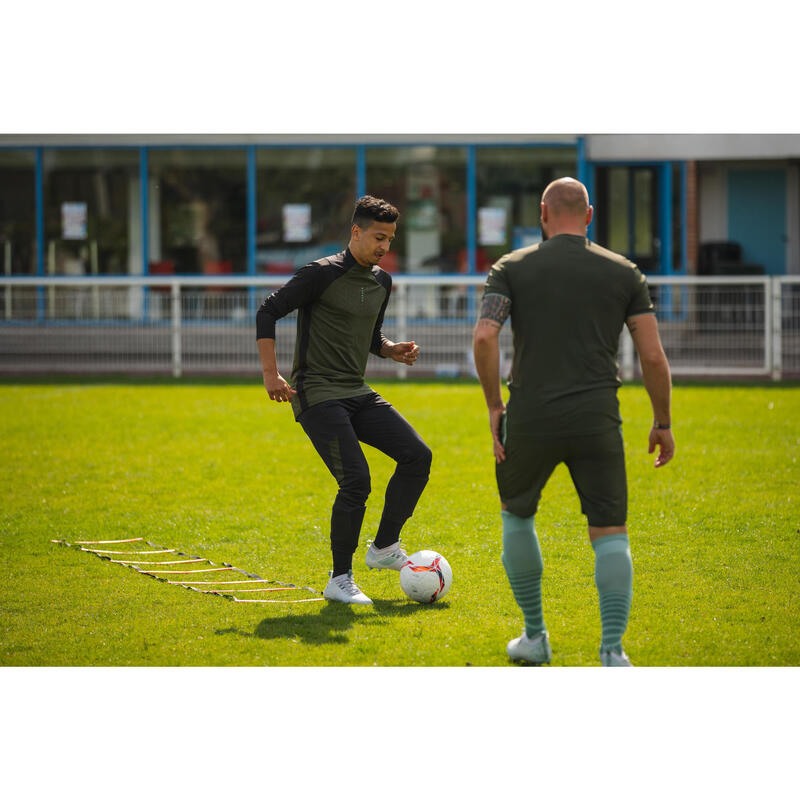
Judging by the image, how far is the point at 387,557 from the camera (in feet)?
22.0

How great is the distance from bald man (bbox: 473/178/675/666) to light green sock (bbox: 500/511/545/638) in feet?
0.33

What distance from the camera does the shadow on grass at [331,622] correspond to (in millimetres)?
5633

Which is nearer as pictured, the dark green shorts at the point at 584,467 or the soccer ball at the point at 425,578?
the dark green shorts at the point at 584,467

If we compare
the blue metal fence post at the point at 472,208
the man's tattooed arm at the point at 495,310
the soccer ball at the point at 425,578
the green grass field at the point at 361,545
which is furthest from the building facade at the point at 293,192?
the man's tattooed arm at the point at 495,310

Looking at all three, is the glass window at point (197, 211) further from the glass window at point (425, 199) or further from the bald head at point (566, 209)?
the bald head at point (566, 209)

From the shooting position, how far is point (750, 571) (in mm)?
6820

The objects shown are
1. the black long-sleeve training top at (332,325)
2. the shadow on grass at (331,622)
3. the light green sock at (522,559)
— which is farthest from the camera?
the black long-sleeve training top at (332,325)

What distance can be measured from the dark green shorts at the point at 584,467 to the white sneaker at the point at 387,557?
1.85m

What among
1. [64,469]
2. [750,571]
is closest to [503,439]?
[750,571]

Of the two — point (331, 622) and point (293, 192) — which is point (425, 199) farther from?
point (331, 622)

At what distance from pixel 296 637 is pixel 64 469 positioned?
545 centimetres

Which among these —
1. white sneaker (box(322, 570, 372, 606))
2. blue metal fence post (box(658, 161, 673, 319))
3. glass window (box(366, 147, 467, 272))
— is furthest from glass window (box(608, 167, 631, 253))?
white sneaker (box(322, 570, 372, 606))
